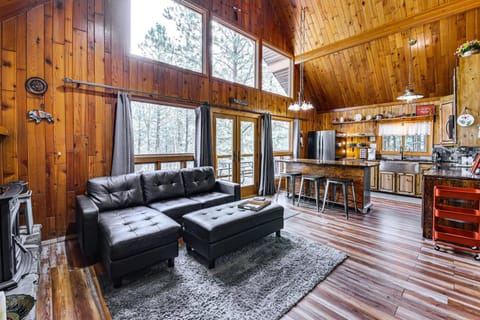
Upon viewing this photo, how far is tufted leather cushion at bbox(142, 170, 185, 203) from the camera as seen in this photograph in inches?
133

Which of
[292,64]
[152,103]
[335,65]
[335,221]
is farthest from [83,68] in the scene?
[335,65]

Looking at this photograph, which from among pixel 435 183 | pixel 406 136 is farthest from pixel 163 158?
pixel 406 136

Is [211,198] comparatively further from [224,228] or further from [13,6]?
[13,6]

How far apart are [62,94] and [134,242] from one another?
2.48 meters

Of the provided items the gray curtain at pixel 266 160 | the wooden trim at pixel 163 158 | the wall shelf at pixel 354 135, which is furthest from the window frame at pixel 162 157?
the wall shelf at pixel 354 135

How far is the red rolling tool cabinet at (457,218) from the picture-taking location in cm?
267

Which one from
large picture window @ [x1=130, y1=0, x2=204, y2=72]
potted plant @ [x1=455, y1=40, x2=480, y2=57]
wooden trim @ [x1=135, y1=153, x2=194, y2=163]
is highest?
large picture window @ [x1=130, y1=0, x2=204, y2=72]

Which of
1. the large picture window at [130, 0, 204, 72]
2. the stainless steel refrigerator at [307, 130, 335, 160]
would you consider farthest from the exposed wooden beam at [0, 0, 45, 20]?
the stainless steel refrigerator at [307, 130, 335, 160]

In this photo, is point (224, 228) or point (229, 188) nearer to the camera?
point (224, 228)

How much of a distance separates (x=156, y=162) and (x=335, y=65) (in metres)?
5.61

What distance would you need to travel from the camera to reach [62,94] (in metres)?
3.14

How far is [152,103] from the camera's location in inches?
159

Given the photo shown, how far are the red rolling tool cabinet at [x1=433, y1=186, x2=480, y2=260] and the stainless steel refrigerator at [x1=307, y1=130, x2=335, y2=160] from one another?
430 cm

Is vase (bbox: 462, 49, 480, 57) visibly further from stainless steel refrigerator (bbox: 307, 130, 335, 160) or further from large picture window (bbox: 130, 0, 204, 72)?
large picture window (bbox: 130, 0, 204, 72)
